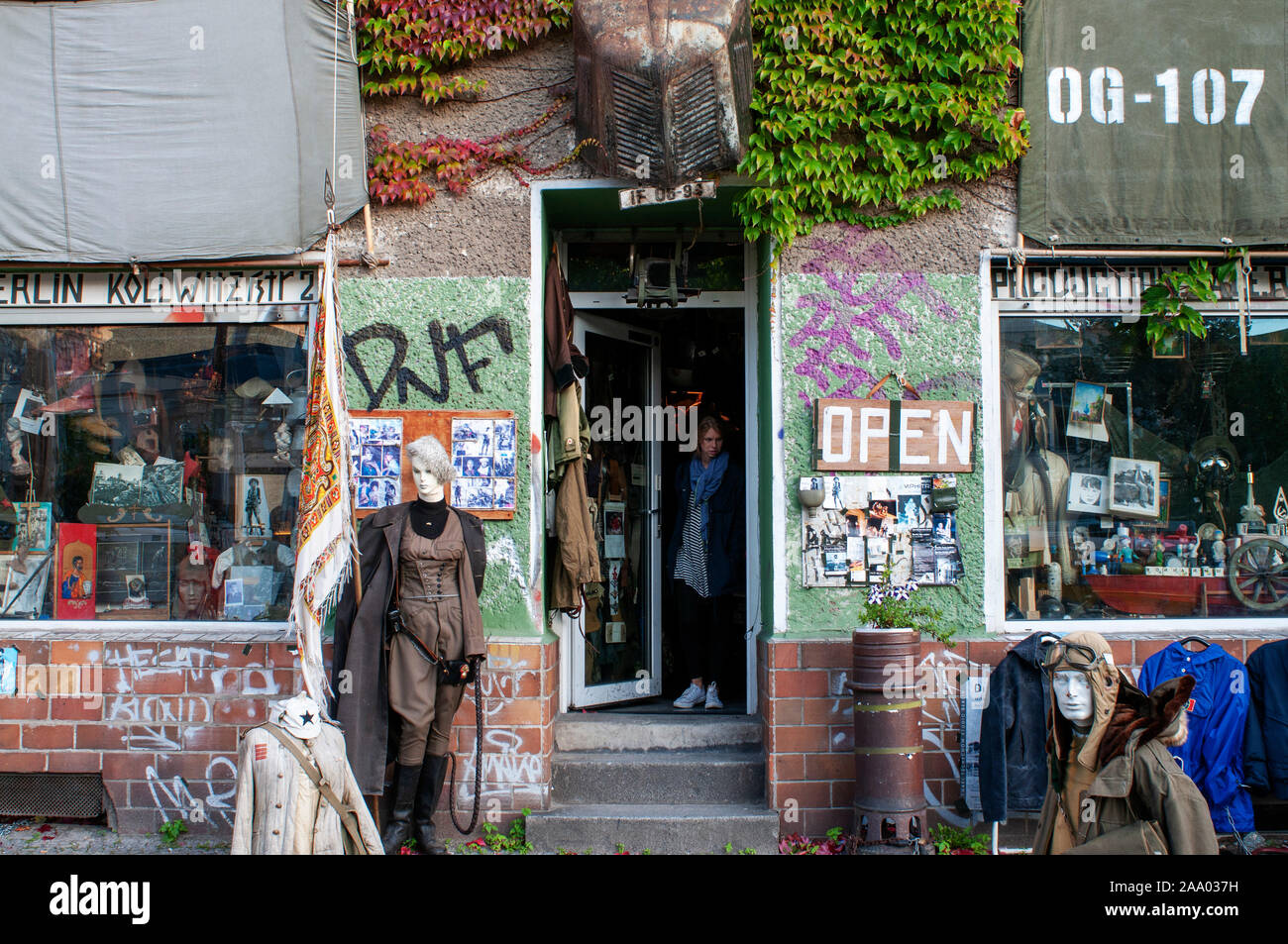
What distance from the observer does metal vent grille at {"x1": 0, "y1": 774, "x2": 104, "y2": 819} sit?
5195mm

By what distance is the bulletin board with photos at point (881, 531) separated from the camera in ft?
16.7

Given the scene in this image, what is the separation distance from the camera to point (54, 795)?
5.21 metres

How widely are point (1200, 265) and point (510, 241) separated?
12.8 ft

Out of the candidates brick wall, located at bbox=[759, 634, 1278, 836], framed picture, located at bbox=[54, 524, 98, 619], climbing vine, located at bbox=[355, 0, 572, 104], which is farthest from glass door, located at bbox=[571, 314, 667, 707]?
framed picture, located at bbox=[54, 524, 98, 619]

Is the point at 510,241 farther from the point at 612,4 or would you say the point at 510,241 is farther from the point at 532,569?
the point at 532,569

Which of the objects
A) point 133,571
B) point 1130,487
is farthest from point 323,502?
point 1130,487

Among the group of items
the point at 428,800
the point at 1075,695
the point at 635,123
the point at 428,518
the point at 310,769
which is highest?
the point at 635,123

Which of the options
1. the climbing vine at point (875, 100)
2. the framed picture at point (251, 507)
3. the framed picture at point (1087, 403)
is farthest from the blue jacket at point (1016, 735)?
the framed picture at point (251, 507)

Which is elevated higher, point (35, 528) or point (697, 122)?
point (697, 122)

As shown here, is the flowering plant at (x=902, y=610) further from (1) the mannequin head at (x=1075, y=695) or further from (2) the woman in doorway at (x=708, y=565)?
(1) the mannequin head at (x=1075, y=695)

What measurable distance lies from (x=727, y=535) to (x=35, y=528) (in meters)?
4.26

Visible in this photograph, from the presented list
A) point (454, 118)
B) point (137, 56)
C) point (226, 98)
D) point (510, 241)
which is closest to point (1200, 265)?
point (510, 241)

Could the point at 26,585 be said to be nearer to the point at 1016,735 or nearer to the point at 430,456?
the point at 430,456

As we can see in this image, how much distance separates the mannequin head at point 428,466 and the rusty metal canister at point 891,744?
7.39 ft
